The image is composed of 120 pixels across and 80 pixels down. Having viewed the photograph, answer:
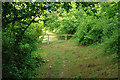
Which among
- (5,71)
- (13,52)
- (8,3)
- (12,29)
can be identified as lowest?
(5,71)

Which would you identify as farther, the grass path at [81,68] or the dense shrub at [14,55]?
the grass path at [81,68]

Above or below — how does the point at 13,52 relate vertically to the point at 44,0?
below

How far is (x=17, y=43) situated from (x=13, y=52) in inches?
13.8

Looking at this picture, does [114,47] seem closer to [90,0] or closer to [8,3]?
[90,0]

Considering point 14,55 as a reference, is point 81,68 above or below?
below

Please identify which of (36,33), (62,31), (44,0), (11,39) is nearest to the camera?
(44,0)

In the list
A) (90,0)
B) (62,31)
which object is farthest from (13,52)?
(62,31)

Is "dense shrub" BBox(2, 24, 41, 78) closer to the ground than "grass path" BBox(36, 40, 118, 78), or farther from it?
farther from it

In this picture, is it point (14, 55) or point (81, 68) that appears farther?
point (81, 68)

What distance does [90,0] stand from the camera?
4.43 meters

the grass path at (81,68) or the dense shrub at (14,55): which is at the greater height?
the dense shrub at (14,55)

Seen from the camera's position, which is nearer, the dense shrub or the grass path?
the dense shrub

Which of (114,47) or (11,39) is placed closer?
(11,39)

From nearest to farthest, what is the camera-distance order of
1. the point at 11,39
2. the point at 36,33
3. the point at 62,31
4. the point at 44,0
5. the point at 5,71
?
the point at 44,0
the point at 5,71
the point at 11,39
the point at 36,33
the point at 62,31
